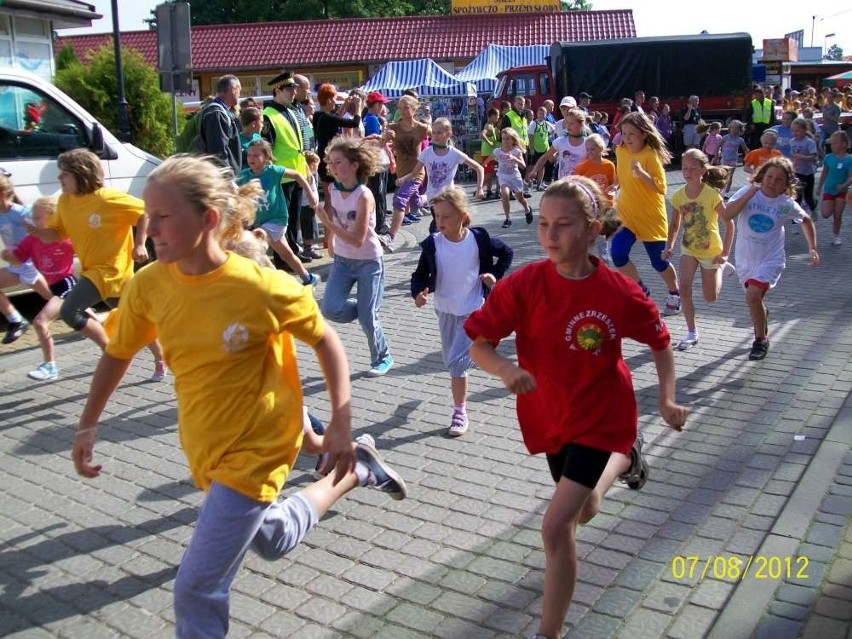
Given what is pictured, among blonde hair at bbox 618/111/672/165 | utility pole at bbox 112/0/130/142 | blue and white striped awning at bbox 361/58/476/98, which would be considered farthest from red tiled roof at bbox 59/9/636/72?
blonde hair at bbox 618/111/672/165

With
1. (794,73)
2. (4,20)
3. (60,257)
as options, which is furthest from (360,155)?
(794,73)

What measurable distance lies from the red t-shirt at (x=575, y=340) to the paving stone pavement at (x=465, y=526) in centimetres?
83

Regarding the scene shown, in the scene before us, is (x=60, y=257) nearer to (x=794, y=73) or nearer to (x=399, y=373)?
(x=399, y=373)

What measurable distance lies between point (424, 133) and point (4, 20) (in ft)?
35.2

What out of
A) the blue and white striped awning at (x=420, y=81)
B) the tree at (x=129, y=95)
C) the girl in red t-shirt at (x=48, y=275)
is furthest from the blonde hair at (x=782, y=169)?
the blue and white striped awning at (x=420, y=81)

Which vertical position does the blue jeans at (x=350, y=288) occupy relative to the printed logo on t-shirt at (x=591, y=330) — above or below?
below

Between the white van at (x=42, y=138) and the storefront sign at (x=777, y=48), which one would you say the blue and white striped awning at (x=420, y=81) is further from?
the storefront sign at (x=777, y=48)

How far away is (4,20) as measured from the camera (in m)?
19.3

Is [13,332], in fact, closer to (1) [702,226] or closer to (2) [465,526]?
(2) [465,526]

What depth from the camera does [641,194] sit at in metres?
8.60

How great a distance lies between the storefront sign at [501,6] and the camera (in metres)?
51.5

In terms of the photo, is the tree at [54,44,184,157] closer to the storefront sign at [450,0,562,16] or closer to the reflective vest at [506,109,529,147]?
the reflective vest at [506,109,529,147]
